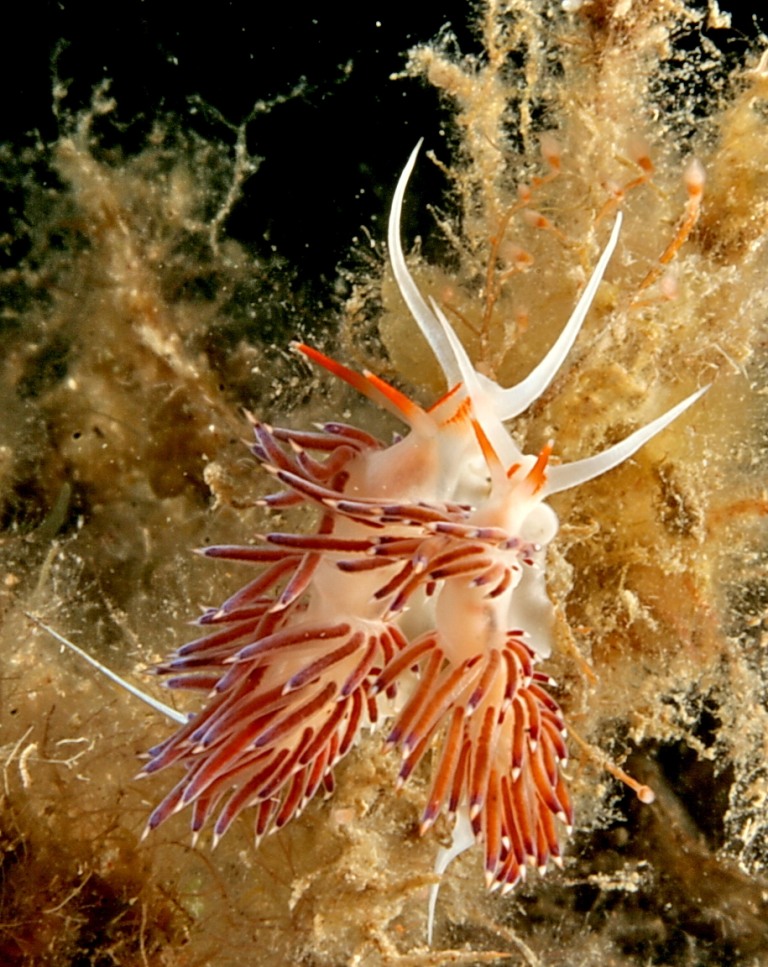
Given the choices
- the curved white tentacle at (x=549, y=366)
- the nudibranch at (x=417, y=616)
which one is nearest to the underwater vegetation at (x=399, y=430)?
the curved white tentacle at (x=549, y=366)

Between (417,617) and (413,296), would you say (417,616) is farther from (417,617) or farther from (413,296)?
(413,296)

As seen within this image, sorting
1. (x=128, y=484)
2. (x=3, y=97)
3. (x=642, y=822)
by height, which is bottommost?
(x=642, y=822)

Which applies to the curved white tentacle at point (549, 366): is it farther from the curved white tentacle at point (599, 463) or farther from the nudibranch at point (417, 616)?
the curved white tentacle at point (599, 463)

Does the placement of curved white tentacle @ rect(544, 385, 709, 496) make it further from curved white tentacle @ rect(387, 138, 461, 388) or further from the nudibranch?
curved white tentacle @ rect(387, 138, 461, 388)

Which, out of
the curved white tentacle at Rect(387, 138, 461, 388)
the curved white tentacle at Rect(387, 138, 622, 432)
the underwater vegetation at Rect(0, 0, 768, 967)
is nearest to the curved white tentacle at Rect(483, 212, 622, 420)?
the curved white tentacle at Rect(387, 138, 622, 432)

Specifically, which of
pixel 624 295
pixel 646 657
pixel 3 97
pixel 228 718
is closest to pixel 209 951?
pixel 228 718

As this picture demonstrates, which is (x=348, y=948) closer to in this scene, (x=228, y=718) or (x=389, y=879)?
(x=389, y=879)

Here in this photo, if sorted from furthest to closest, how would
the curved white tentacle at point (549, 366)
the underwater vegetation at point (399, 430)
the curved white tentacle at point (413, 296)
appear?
1. the underwater vegetation at point (399, 430)
2. the curved white tentacle at point (413, 296)
3. the curved white tentacle at point (549, 366)

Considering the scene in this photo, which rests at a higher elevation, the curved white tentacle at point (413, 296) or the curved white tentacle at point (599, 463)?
the curved white tentacle at point (413, 296)
